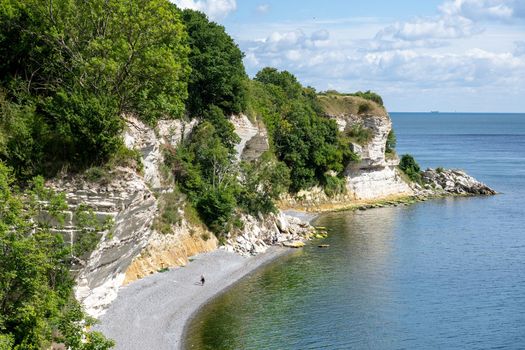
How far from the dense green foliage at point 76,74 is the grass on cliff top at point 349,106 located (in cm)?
5892

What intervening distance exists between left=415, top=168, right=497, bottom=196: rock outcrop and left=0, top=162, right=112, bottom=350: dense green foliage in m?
80.5

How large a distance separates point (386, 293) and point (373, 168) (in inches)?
1976

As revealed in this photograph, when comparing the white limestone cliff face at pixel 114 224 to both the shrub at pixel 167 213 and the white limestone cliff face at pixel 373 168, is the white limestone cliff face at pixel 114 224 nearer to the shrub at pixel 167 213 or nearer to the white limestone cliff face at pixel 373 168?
the shrub at pixel 167 213

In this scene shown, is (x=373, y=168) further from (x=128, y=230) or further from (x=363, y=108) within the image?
(x=128, y=230)

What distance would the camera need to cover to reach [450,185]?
107 meters

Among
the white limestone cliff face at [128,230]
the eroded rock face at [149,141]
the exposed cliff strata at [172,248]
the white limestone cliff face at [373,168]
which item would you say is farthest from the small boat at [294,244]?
the white limestone cliff face at [373,168]

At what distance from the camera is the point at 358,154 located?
9488 centimetres

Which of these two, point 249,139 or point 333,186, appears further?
point 333,186

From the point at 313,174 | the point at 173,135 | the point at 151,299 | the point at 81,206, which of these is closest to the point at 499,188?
the point at 313,174

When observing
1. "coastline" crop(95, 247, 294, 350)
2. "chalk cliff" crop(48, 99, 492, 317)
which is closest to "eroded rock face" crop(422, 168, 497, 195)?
"chalk cliff" crop(48, 99, 492, 317)

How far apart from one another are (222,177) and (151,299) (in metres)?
22.0

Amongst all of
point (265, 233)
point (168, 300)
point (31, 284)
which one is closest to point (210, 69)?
point (265, 233)

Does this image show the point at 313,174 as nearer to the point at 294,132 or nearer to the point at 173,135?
the point at 294,132

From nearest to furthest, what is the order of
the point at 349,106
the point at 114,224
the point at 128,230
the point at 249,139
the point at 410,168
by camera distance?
the point at 114,224, the point at 128,230, the point at 249,139, the point at 349,106, the point at 410,168
